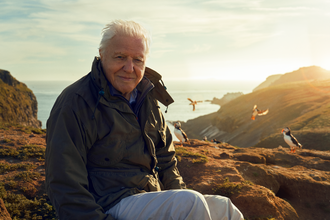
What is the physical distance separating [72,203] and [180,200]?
1.05 meters

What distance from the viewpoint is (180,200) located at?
2291 mm

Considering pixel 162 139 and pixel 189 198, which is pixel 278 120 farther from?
pixel 189 198

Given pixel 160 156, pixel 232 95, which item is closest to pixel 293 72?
pixel 232 95

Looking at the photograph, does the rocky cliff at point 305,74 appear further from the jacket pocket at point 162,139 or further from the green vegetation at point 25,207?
the green vegetation at point 25,207

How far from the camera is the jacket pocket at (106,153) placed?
8.87 feet

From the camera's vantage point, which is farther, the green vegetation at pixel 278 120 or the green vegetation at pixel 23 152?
the green vegetation at pixel 278 120

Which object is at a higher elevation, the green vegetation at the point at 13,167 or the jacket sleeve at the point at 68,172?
the jacket sleeve at the point at 68,172

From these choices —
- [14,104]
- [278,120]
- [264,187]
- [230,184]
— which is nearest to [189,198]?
A: [230,184]

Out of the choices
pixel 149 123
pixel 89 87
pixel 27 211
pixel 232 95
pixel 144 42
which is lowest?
pixel 232 95

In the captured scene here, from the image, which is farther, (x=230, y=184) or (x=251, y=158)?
(x=251, y=158)

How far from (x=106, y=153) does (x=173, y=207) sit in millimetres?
987

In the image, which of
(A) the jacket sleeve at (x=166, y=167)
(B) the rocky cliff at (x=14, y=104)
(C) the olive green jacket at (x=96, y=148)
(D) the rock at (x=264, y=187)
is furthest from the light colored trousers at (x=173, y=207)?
(B) the rocky cliff at (x=14, y=104)

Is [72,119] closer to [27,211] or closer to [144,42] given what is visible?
[144,42]

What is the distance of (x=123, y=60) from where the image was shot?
2.96 metres
